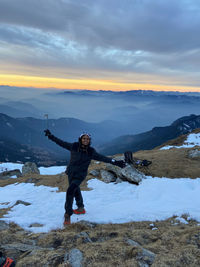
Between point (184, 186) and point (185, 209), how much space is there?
4638 millimetres

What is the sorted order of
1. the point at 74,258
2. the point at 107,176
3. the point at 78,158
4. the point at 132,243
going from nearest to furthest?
the point at 74,258 < the point at 132,243 < the point at 78,158 < the point at 107,176

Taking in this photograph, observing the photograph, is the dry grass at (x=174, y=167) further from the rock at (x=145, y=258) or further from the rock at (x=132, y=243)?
the rock at (x=145, y=258)

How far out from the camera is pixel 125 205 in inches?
419

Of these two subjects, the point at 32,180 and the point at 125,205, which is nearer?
the point at 125,205

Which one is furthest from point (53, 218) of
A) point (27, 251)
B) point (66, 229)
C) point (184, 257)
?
point (184, 257)

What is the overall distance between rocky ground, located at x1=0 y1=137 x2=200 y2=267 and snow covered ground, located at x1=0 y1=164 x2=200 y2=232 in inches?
26.3

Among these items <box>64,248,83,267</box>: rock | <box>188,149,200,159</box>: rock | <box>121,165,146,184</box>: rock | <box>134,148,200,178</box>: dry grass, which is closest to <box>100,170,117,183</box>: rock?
<box>121,165,146,184</box>: rock

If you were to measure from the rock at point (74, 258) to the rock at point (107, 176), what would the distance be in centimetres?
1163

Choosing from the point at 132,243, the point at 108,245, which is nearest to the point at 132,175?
the point at 132,243

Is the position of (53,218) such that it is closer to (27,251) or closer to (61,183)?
(27,251)

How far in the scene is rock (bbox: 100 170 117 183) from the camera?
55.0 feet

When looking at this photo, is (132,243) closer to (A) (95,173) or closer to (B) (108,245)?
(B) (108,245)

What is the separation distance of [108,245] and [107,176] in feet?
38.4

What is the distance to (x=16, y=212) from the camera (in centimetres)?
1082
